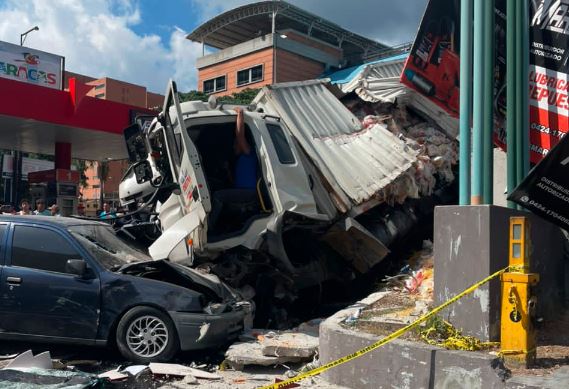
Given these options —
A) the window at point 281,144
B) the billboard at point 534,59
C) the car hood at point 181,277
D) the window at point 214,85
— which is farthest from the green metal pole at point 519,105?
the window at point 214,85

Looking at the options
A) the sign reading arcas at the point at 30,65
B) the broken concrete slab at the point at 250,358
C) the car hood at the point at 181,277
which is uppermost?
the sign reading arcas at the point at 30,65

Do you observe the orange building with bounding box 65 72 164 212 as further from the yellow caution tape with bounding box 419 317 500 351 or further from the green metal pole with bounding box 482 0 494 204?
the yellow caution tape with bounding box 419 317 500 351

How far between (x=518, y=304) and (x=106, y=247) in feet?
14.5

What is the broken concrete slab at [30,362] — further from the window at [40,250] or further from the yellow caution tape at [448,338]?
the yellow caution tape at [448,338]

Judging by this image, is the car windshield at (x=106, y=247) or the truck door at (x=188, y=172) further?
the truck door at (x=188, y=172)

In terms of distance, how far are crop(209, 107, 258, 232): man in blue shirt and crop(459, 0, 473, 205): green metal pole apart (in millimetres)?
2871

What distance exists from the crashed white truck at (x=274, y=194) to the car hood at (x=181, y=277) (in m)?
0.36

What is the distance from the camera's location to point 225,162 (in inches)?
329

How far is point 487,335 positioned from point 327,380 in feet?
4.58

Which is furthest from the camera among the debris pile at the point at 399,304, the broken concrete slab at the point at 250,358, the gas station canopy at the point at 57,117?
the gas station canopy at the point at 57,117

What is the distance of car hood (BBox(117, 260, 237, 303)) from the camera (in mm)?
6346

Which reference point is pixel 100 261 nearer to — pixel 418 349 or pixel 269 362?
pixel 269 362

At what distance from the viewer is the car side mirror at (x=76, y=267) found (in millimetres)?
5926

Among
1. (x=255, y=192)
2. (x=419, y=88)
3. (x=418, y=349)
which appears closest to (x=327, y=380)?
(x=418, y=349)
